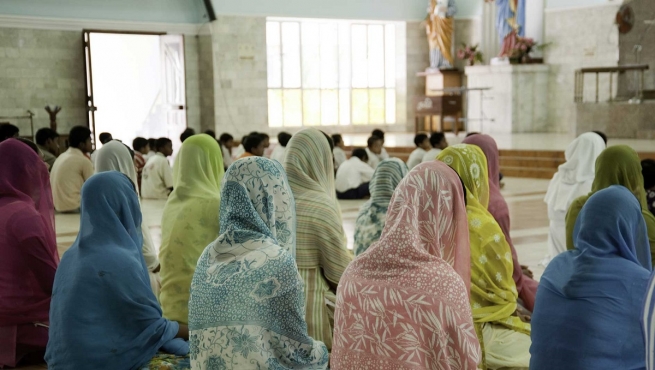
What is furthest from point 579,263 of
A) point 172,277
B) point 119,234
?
point 172,277

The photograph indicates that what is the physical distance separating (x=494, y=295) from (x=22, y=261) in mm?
2128

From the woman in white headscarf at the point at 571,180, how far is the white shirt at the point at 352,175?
13.8ft

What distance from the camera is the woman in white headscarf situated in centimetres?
562

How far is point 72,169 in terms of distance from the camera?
8875mm

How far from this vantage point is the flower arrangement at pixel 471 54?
1764 cm

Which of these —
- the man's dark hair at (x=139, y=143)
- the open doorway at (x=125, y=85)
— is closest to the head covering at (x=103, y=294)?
the man's dark hair at (x=139, y=143)

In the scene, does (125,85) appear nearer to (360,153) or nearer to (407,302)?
(360,153)

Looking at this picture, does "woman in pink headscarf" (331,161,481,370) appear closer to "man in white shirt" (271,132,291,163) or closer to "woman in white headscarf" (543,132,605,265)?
"woman in white headscarf" (543,132,605,265)

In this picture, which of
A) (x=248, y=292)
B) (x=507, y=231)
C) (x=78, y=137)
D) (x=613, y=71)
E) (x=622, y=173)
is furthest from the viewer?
(x=613, y=71)

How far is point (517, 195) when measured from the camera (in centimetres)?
995

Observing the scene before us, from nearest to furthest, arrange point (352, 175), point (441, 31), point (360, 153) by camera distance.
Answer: point (352, 175), point (360, 153), point (441, 31)

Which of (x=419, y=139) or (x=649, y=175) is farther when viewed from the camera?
(x=419, y=139)

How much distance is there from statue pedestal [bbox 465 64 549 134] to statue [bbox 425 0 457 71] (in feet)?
4.39

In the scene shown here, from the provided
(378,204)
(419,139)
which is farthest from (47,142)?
(378,204)
